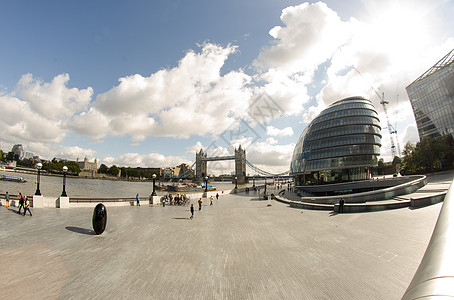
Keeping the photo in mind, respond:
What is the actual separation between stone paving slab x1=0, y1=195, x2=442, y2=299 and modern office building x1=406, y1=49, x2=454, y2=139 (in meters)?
77.4

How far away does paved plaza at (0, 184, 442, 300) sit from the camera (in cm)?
563

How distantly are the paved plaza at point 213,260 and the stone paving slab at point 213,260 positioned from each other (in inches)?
1.2

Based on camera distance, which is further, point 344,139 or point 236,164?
point 236,164

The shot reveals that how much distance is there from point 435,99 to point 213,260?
9348 centimetres

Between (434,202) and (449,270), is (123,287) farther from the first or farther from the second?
(434,202)

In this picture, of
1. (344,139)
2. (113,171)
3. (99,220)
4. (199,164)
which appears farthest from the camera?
(199,164)

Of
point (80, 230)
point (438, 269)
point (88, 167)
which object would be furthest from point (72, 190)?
point (88, 167)

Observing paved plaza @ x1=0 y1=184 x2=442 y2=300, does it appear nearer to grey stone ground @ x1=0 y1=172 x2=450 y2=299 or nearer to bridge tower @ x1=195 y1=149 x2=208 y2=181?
grey stone ground @ x1=0 y1=172 x2=450 y2=299

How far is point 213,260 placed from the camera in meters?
7.70

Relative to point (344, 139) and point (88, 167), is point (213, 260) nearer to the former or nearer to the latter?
point (344, 139)

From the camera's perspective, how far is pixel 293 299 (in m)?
5.27

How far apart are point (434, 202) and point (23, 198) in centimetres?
2925

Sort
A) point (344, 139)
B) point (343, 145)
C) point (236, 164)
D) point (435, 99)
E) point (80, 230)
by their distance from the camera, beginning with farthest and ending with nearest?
point (236, 164), point (435, 99), point (344, 139), point (343, 145), point (80, 230)

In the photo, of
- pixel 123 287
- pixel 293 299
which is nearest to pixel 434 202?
pixel 293 299
